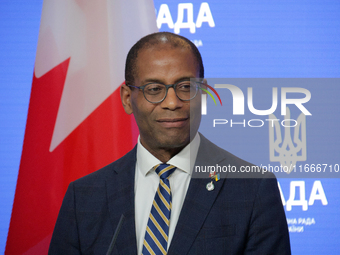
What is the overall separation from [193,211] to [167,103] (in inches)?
14.8

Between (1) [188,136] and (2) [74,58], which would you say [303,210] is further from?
(2) [74,58]

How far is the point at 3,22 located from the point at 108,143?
44.5 inches

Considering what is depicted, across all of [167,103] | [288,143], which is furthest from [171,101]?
[288,143]

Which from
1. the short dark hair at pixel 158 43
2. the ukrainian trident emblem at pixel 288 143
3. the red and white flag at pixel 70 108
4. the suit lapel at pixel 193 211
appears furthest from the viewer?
the red and white flag at pixel 70 108

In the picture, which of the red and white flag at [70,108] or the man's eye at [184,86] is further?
the red and white flag at [70,108]

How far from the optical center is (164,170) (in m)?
1.23

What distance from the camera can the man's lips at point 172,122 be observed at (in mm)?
1146

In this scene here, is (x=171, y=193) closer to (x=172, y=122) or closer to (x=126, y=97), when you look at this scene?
(x=172, y=122)

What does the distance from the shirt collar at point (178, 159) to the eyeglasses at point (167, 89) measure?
0.21 meters

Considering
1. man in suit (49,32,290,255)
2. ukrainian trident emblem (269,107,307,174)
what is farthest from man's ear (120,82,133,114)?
ukrainian trident emblem (269,107,307,174)

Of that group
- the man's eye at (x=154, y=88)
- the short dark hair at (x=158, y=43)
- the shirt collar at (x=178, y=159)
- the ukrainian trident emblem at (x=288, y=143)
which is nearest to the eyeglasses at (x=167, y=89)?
the man's eye at (x=154, y=88)

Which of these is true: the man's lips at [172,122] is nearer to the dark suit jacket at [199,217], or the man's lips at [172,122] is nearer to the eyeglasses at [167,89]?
the eyeglasses at [167,89]

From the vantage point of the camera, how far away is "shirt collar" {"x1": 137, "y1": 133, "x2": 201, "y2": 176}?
1237 mm

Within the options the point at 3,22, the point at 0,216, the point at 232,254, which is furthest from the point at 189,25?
the point at 0,216
